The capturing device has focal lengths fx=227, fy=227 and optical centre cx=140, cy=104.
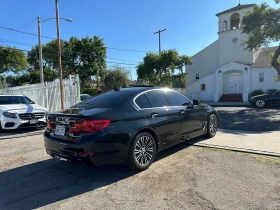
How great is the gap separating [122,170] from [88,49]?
35.8 meters

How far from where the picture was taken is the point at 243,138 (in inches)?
268

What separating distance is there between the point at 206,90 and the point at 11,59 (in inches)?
1153

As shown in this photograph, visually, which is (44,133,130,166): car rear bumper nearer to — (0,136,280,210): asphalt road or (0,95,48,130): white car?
(0,136,280,210): asphalt road

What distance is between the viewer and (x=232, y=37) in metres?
27.3

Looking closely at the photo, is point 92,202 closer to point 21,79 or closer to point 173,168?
point 173,168

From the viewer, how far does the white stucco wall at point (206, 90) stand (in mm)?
27984

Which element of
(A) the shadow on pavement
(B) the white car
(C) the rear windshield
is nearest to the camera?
(A) the shadow on pavement

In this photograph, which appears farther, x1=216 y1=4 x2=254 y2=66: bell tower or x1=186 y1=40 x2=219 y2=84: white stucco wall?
x1=186 y1=40 x2=219 y2=84: white stucco wall

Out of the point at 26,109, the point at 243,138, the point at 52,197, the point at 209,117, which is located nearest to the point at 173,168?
the point at 52,197

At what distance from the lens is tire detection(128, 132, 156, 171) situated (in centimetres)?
406

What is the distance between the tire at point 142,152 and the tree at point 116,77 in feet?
114

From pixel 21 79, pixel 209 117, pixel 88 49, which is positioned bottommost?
pixel 209 117

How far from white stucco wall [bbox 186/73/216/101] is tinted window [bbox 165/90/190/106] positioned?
77.3ft

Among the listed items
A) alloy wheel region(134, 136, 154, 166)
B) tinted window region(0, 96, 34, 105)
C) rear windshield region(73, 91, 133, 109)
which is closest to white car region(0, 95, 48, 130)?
tinted window region(0, 96, 34, 105)
